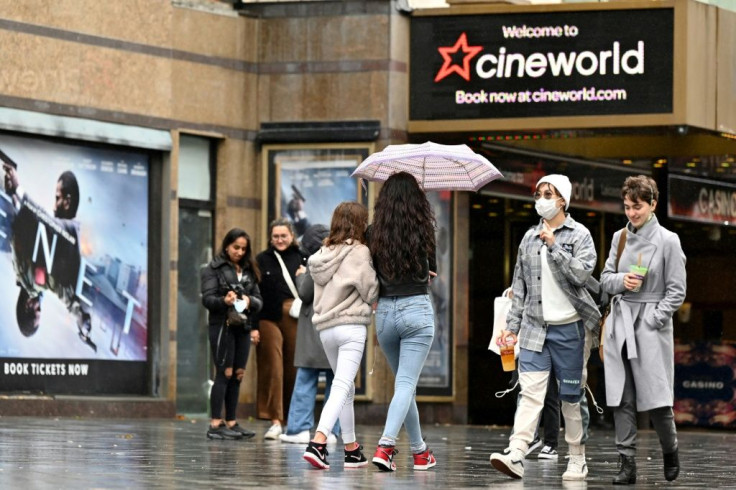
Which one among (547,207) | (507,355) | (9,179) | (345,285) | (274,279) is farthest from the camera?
(9,179)

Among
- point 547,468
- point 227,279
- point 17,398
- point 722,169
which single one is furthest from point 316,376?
point 722,169

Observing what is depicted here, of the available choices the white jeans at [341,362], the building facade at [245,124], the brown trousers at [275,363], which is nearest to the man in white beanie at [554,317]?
the white jeans at [341,362]

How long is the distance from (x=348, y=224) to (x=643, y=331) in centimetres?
210

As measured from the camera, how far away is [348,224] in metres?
11.6

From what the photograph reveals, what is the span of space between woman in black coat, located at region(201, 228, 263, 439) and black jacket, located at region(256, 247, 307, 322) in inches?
12.2

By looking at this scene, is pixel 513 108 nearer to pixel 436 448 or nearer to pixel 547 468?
pixel 436 448

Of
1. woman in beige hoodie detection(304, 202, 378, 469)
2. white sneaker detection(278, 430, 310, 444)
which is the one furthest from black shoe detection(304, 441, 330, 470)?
white sneaker detection(278, 430, 310, 444)

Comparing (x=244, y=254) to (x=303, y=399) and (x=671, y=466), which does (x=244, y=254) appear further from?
(x=671, y=466)

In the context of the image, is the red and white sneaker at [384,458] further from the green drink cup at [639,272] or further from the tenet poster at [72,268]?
the tenet poster at [72,268]

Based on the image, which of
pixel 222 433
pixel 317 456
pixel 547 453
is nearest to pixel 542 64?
pixel 222 433

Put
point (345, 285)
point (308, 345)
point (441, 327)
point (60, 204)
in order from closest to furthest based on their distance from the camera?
point (345, 285)
point (308, 345)
point (60, 204)
point (441, 327)

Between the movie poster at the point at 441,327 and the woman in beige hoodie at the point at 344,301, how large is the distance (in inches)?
306

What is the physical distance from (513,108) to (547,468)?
730 cm

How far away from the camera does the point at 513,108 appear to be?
1878 cm
